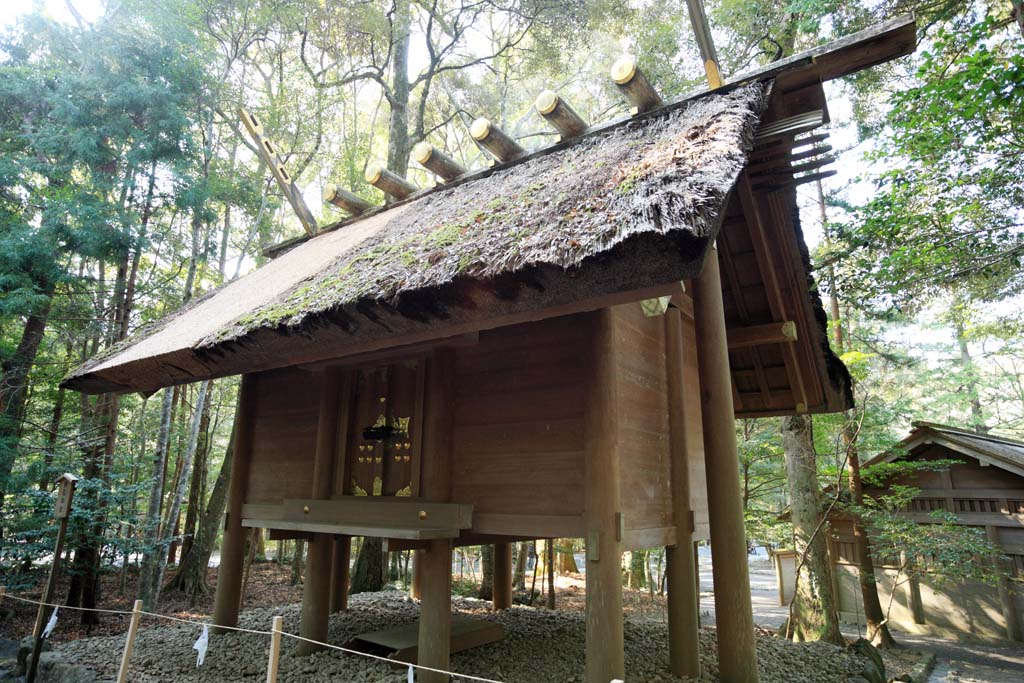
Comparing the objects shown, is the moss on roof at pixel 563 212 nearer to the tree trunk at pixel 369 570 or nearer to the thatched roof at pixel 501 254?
the thatched roof at pixel 501 254

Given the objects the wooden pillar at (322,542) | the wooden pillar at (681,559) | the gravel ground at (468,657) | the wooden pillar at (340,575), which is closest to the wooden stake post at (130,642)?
the gravel ground at (468,657)

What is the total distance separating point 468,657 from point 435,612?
161cm

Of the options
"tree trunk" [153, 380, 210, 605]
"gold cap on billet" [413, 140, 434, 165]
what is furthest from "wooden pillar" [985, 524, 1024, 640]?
"tree trunk" [153, 380, 210, 605]

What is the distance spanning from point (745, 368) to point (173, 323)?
697 centimetres

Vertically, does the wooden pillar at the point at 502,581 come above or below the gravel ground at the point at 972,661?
above

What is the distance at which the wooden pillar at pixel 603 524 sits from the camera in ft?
11.3

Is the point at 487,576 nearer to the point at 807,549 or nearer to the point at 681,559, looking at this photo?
the point at 807,549

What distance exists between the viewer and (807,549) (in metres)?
8.35

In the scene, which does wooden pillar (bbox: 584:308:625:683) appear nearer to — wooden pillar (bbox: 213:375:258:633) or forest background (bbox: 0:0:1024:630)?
wooden pillar (bbox: 213:375:258:633)

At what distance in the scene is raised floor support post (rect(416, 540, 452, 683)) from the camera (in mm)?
4051

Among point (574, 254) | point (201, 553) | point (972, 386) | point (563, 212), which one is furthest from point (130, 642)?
point (972, 386)

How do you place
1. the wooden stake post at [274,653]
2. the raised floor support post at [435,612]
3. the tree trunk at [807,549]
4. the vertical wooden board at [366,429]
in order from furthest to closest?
the tree trunk at [807,549], the vertical wooden board at [366,429], the raised floor support post at [435,612], the wooden stake post at [274,653]

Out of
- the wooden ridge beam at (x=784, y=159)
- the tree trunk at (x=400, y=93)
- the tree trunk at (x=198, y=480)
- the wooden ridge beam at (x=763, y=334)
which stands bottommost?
the tree trunk at (x=198, y=480)

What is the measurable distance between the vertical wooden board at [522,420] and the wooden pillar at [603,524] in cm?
15
